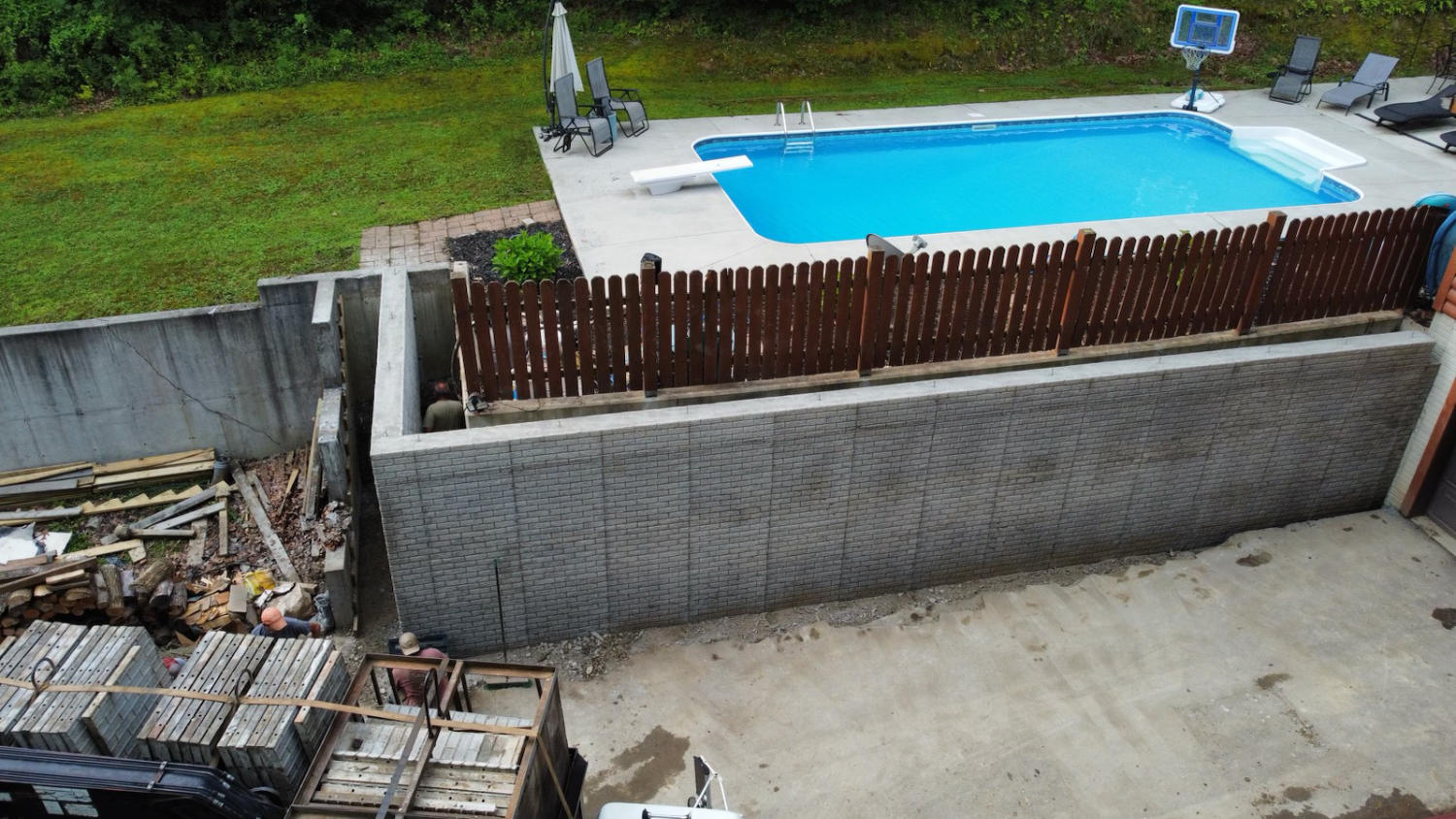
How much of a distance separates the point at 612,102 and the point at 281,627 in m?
10.3

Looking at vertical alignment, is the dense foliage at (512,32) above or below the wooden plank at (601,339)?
above

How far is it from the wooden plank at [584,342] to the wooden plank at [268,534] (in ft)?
11.6

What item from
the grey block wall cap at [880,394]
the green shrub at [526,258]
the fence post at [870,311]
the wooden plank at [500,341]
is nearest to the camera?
the grey block wall cap at [880,394]

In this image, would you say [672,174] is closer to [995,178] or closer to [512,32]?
[995,178]

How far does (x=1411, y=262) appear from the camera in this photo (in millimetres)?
9234

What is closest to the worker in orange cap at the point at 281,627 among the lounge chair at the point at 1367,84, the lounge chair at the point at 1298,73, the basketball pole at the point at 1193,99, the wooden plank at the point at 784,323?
the wooden plank at the point at 784,323

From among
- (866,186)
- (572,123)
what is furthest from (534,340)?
(866,186)

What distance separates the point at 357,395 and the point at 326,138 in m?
5.81

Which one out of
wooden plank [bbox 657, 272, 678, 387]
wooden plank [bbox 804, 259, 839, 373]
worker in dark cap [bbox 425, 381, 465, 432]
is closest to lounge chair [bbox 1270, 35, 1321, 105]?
wooden plank [bbox 804, 259, 839, 373]

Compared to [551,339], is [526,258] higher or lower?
lower

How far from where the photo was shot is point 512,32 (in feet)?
60.4

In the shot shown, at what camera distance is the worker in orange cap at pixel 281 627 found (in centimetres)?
782

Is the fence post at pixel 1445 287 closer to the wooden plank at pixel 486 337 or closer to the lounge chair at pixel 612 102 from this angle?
the wooden plank at pixel 486 337

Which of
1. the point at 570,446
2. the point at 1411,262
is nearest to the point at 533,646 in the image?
the point at 570,446
